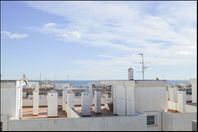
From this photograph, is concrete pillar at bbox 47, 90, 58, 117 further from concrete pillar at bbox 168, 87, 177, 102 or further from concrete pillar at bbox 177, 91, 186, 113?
concrete pillar at bbox 168, 87, 177, 102

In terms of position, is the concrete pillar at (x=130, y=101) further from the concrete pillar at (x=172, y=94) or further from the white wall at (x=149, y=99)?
the concrete pillar at (x=172, y=94)

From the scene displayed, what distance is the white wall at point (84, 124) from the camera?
17.5m

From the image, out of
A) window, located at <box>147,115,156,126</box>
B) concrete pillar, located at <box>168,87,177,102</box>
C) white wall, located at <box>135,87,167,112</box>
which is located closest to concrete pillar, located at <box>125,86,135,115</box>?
white wall, located at <box>135,87,167,112</box>

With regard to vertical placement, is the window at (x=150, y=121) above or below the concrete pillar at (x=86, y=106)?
below

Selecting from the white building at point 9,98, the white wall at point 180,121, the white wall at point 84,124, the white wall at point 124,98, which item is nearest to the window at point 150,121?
the white wall at point 124,98

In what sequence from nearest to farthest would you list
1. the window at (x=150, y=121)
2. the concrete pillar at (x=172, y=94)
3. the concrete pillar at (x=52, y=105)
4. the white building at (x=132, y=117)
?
the white building at (x=132, y=117) → the window at (x=150, y=121) → the concrete pillar at (x=52, y=105) → the concrete pillar at (x=172, y=94)

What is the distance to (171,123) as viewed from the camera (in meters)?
20.1

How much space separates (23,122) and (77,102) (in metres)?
17.2

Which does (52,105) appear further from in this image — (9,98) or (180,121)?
(180,121)

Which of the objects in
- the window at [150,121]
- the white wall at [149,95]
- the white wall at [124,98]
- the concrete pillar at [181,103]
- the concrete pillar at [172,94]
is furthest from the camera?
Answer: the concrete pillar at [172,94]

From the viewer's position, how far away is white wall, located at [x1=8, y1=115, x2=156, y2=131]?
687 inches

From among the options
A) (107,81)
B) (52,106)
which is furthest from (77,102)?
(52,106)

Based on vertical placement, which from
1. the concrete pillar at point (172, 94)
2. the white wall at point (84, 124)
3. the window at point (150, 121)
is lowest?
the window at point (150, 121)

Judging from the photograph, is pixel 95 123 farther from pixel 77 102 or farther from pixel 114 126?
pixel 77 102
